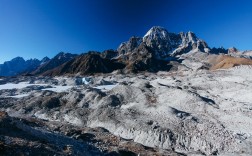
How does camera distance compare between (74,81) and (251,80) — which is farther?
(74,81)

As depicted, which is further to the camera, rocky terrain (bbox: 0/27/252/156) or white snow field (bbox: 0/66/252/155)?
white snow field (bbox: 0/66/252/155)

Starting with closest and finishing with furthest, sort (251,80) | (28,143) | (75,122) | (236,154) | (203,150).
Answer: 1. (28,143)
2. (236,154)
3. (203,150)
4. (75,122)
5. (251,80)

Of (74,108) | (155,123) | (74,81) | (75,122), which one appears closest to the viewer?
(155,123)

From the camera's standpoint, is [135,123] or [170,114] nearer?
[135,123]

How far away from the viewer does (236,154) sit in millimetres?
33844

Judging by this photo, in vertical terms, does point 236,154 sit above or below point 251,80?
below

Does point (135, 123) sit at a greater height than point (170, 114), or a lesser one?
lesser

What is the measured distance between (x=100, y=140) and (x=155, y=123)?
11.1m

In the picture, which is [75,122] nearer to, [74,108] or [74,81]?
[74,108]

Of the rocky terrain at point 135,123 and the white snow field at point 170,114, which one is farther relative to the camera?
the white snow field at point 170,114

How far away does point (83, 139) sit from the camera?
38.4 meters

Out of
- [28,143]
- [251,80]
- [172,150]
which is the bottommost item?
[172,150]

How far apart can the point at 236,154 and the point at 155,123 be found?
14667 mm

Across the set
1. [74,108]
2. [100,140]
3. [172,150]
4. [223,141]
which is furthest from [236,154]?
[74,108]
